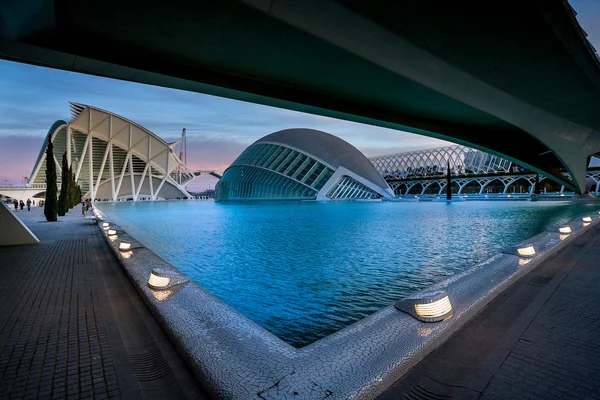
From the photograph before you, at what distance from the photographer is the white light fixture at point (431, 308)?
10.5ft

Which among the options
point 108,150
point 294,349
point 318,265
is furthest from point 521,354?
point 108,150

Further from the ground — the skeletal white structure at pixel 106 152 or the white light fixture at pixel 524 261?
the skeletal white structure at pixel 106 152

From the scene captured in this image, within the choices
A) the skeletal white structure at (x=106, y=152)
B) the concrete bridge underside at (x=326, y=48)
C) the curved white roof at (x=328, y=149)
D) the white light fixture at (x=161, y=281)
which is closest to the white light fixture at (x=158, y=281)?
the white light fixture at (x=161, y=281)

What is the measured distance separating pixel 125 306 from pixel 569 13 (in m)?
9.15

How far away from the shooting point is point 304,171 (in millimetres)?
43438

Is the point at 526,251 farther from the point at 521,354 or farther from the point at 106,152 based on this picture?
the point at 106,152

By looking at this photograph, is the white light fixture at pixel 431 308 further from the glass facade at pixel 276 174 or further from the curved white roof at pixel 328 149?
the curved white roof at pixel 328 149

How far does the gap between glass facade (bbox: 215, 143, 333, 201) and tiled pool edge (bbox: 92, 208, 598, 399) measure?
1527 inches

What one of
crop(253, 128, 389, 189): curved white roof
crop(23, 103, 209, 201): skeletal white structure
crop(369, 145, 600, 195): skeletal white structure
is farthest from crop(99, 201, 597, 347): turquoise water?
crop(369, 145, 600, 195): skeletal white structure

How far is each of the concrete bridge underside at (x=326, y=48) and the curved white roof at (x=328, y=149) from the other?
31.9 m

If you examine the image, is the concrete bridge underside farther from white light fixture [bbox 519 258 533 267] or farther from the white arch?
the white arch

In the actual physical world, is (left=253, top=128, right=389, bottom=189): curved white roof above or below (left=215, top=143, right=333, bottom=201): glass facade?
above

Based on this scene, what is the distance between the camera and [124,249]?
6.98m

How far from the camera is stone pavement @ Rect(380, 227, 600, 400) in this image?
2203 millimetres
